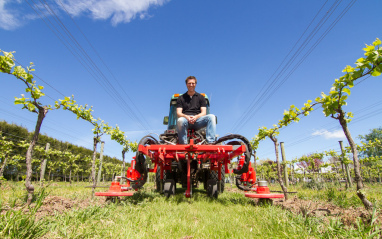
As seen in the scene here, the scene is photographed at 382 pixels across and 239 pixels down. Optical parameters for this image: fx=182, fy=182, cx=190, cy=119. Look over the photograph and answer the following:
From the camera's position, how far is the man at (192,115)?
10.8 ft

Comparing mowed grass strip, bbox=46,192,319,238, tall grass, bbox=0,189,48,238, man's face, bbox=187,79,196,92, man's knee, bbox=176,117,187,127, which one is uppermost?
man's face, bbox=187,79,196,92

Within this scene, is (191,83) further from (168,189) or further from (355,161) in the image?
(355,161)

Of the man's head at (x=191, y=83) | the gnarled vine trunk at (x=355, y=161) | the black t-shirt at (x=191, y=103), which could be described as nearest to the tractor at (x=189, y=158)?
the black t-shirt at (x=191, y=103)

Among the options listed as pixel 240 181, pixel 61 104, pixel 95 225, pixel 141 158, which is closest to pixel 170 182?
pixel 141 158

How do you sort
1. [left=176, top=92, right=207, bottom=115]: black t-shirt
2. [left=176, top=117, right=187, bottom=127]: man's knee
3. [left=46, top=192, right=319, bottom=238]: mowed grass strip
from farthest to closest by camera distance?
[left=176, top=92, right=207, bottom=115]: black t-shirt → [left=176, top=117, right=187, bottom=127]: man's knee → [left=46, top=192, right=319, bottom=238]: mowed grass strip

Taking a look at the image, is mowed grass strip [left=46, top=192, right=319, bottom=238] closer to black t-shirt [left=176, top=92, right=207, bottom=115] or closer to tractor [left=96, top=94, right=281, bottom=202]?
tractor [left=96, top=94, right=281, bottom=202]

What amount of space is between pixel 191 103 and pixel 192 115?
0.28 meters

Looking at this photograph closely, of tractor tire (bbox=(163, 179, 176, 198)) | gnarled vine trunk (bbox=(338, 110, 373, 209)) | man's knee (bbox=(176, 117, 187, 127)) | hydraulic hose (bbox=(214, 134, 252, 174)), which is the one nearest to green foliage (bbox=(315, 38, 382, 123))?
gnarled vine trunk (bbox=(338, 110, 373, 209))

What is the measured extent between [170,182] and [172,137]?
939 mm

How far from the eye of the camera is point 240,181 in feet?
14.0

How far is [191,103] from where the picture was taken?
389 cm

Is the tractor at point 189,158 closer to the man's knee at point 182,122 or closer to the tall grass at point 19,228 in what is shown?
the man's knee at point 182,122

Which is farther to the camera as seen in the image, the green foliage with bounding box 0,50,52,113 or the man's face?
the man's face

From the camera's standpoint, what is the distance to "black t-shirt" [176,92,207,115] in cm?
382
